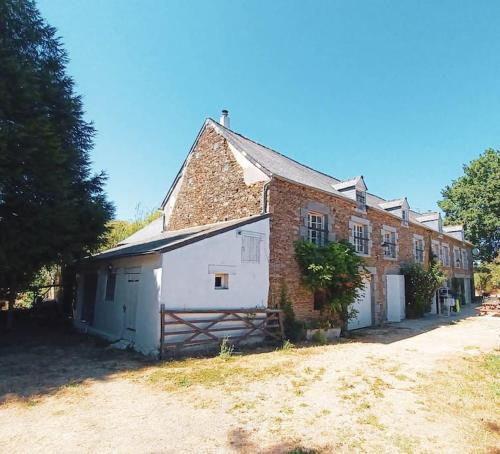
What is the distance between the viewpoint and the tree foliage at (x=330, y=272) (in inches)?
458

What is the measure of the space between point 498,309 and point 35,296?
25928 mm

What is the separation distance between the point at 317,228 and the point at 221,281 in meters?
4.97

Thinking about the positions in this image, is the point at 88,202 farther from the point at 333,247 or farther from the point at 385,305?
the point at 385,305

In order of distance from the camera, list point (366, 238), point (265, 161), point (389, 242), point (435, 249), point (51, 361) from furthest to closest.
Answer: point (435, 249) → point (389, 242) → point (366, 238) → point (265, 161) → point (51, 361)

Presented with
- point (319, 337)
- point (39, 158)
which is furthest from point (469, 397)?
point (39, 158)

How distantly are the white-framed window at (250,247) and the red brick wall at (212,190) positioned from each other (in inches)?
53.5

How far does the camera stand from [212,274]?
9578 millimetres

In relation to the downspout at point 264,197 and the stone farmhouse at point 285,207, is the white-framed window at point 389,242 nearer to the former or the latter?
the stone farmhouse at point 285,207

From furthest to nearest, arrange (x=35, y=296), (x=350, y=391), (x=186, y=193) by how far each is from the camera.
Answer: (x=35, y=296) < (x=186, y=193) < (x=350, y=391)

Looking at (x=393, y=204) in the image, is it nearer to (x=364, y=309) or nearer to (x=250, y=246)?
(x=364, y=309)

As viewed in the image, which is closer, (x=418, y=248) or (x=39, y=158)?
(x=39, y=158)

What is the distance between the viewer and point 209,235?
9.50 meters

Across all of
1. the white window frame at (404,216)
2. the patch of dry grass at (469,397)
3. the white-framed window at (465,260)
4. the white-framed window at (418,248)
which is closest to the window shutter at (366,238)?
the white window frame at (404,216)

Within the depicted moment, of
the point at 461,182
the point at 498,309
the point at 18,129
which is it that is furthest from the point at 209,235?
the point at 461,182
